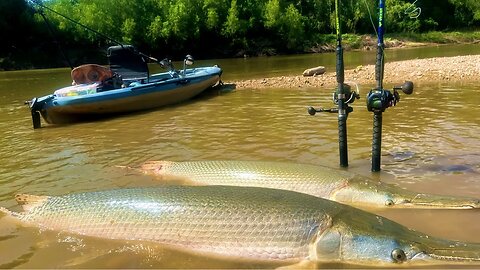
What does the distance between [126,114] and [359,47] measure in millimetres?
45784

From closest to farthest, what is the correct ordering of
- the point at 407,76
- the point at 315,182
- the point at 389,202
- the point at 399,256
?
1. the point at 399,256
2. the point at 389,202
3. the point at 315,182
4. the point at 407,76

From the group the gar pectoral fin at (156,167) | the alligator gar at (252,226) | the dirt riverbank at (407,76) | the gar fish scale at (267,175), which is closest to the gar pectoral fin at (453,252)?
the alligator gar at (252,226)

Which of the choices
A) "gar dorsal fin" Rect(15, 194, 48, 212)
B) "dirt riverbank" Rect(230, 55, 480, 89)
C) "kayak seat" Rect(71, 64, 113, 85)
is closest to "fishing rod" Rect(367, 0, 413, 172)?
"gar dorsal fin" Rect(15, 194, 48, 212)

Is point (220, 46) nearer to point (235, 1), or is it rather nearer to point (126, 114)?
point (235, 1)

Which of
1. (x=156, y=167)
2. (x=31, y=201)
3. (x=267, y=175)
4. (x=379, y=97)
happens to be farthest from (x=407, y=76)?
(x=31, y=201)

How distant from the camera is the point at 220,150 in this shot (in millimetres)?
8469

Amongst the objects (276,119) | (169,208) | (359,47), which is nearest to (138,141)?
(276,119)

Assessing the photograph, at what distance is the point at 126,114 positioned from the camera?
12961mm

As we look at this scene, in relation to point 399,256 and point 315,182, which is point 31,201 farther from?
point 399,256

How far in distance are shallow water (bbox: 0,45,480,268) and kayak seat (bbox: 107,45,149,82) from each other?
160 centimetres

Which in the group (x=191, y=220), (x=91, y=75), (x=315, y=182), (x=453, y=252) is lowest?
(x=315, y=182)

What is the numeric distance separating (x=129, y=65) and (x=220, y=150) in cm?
699

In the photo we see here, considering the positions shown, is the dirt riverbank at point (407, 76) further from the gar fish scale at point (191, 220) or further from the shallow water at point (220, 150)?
the gar fish scale at point (191, 220)

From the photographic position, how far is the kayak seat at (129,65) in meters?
13.9
